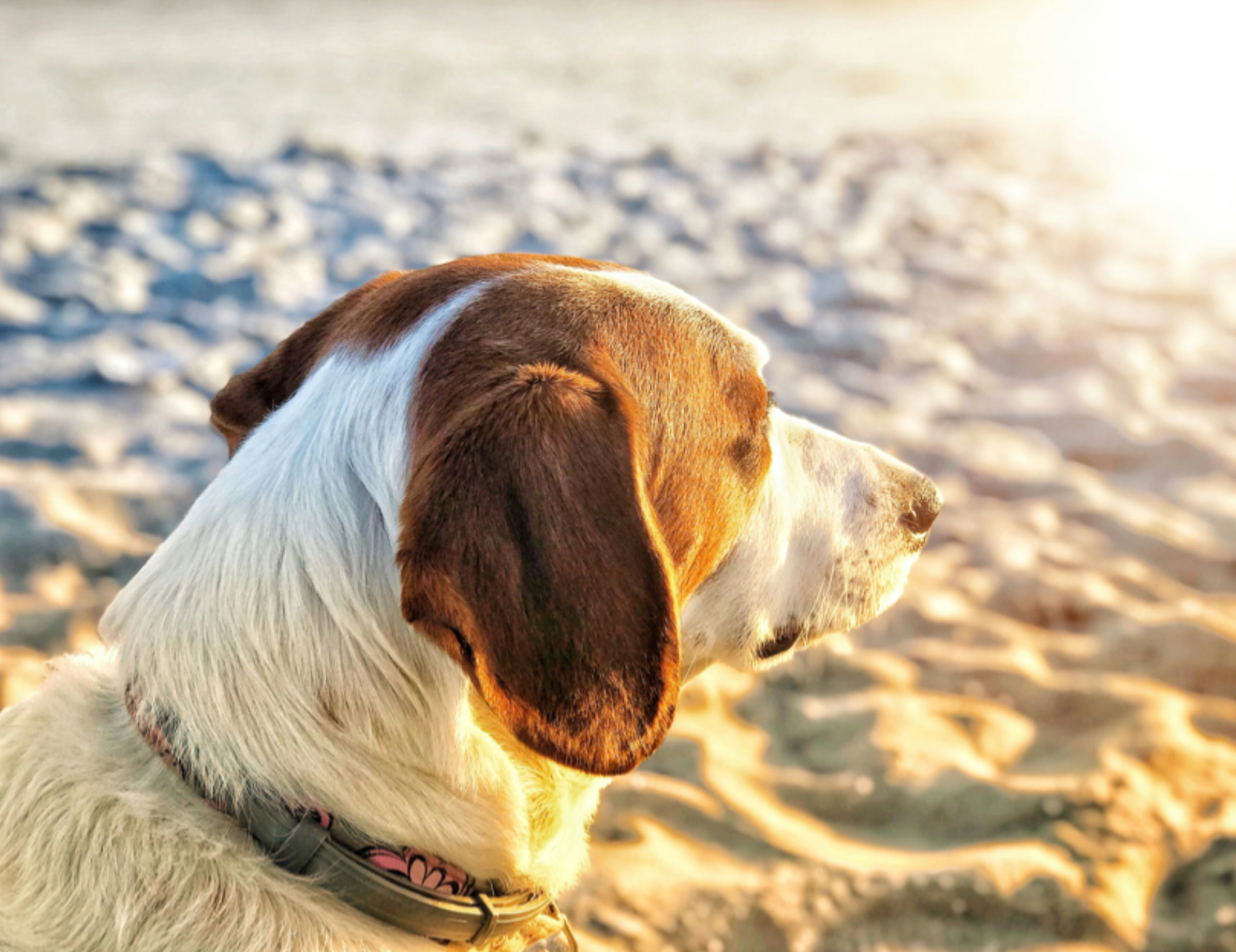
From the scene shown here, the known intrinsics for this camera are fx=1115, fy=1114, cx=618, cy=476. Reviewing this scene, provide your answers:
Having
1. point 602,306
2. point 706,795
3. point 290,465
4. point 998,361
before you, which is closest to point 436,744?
point 290,465

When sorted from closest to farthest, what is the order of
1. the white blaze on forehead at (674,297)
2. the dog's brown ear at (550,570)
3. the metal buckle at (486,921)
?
the dog's brown ear at (550,570)
the metal buckle at (486,921)
the white blaze on forehead at (674,297)

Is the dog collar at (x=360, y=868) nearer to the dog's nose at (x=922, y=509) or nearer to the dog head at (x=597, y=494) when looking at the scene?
the dog head at (x=597, y=494)

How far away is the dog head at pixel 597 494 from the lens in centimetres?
151

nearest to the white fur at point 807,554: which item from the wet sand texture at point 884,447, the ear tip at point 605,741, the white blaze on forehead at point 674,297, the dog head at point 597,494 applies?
the dog head at point 597,494

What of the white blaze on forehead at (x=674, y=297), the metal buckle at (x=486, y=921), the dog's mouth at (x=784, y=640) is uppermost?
the white blaze on forehead at (x=674, y=297)

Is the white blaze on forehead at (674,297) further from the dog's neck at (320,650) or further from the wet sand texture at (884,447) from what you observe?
the wet sand texture at (884,447)

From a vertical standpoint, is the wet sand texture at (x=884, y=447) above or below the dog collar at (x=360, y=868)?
below

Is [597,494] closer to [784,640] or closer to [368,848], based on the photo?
[368,848]

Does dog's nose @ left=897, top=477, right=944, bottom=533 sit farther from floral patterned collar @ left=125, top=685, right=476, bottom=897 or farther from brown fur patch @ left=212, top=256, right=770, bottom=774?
floral patterned collar @ left=125, top=685, right=476, bottom=897

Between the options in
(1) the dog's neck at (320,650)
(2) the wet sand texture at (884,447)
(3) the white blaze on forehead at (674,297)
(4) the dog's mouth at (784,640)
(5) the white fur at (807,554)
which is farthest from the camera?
(2) the wet sand texture at (884,447)

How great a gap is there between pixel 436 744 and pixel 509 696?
26 cm

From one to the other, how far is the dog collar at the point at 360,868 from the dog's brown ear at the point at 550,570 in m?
0.33

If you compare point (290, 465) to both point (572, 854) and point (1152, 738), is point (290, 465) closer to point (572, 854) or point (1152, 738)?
point (572, 854)

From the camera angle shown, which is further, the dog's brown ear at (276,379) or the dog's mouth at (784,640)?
the dog's mouth at (784,640)
